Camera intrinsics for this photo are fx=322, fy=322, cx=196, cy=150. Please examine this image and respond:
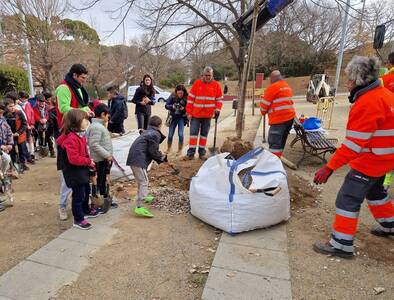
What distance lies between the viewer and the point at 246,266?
282 cm

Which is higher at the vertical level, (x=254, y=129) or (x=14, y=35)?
(x=14, y=35)

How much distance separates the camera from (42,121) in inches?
279

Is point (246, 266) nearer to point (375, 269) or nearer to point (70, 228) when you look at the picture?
point (375, 269)

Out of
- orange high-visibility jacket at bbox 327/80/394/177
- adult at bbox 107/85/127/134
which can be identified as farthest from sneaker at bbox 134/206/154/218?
adult at bbox 107/85/127/134

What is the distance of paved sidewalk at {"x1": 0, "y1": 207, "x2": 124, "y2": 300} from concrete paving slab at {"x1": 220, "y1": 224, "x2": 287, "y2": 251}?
4.30ft

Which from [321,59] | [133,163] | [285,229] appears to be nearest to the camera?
[285,229]

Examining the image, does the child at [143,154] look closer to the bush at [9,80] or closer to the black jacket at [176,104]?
the black jacket at [176,104]

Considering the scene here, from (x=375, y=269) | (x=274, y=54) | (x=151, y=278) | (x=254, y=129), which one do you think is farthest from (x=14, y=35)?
(x=274, y=54)

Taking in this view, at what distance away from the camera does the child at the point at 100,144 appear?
3.91 m

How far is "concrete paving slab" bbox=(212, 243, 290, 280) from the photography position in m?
2.74

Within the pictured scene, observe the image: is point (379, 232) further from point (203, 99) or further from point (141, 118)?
point (141, 118)

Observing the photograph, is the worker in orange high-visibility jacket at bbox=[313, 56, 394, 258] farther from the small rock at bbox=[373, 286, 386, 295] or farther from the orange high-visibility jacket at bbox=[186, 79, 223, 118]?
the orange high-visibility jacket at bbox=[186, 79, 223, 118]

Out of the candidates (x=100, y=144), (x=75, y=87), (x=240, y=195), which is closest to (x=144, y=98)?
(x=75, y=87)

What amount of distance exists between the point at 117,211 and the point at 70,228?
25.0 inches
